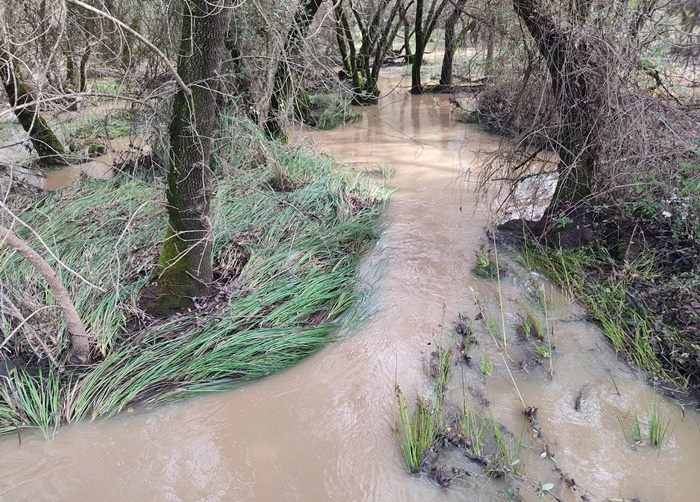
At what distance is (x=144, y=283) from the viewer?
3799mm

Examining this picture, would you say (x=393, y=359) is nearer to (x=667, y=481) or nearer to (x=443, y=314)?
(x=443, y=314)

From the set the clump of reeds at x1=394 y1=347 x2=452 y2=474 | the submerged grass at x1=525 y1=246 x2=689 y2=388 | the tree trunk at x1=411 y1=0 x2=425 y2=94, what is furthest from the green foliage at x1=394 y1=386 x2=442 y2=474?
the tree trunk at x1=411 y1=0 x2=425 y2=94

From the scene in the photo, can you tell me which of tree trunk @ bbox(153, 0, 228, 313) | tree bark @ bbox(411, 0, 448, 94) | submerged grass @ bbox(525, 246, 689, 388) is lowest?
submerged grass @ bbox(525, 246, 689, 388)

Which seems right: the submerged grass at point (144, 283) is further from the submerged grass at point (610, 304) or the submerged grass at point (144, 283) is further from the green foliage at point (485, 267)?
the submerged grass at point (610, 304)

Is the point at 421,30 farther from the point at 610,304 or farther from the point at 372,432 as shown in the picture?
the point at 372,432

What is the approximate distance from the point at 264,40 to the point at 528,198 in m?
3.54

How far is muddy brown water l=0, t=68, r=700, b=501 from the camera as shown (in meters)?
2.51

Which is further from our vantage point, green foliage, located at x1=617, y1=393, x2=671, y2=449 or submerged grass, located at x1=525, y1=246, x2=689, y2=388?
submerged grass, located at x1=525, y1=246, x2=689, y2=388

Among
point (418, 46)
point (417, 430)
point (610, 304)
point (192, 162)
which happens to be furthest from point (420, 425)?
point (418, 46)

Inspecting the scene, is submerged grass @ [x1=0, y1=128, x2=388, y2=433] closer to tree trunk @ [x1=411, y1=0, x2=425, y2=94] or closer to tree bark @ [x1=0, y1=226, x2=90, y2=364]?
tree bark @ [x1=0, y1=226, x2=90, y2=364]

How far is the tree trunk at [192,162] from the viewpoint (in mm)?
3123

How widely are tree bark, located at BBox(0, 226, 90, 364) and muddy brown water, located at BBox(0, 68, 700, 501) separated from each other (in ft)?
1.69

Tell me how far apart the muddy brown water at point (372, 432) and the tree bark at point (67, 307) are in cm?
51

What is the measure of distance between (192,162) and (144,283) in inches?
44.6
